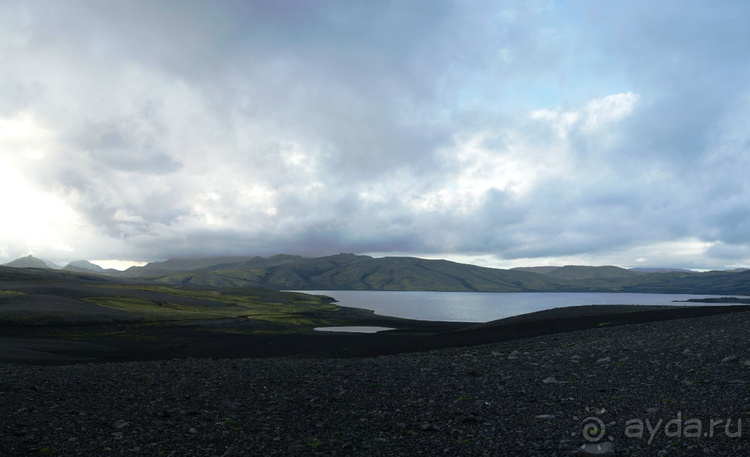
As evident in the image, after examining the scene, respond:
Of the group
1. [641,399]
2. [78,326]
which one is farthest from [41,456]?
[78,326]

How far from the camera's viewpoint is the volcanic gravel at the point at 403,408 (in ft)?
40.8

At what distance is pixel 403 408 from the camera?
16141 millimetres

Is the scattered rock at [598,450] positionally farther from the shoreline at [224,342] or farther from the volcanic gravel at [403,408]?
the shoreline at [224,342]

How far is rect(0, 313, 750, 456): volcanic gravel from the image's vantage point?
12.4 m

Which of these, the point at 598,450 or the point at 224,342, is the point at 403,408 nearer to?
the point at 598,450

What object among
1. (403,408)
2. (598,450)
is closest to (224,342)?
(403,408)

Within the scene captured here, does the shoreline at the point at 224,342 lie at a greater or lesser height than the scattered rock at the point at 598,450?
lesser

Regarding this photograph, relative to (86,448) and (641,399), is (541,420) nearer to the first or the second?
(641,399)

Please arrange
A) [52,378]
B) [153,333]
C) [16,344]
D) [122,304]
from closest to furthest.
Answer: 1. [52,378]
2. [16,344]
3. [153,333]
4. [122,304]

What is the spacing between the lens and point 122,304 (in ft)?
368

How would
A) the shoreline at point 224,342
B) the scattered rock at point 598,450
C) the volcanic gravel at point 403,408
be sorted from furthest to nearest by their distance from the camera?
the shoreline at point 224,342, the volcanic gravel at point 403,408, the scattered rock at point 598,450

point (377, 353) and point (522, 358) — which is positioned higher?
point (522, 358)

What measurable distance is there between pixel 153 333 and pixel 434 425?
2547 inches

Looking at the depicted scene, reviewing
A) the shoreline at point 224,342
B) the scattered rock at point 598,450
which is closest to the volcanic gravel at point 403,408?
the scattered rock at point 598,450
